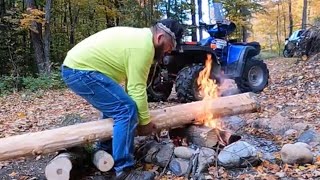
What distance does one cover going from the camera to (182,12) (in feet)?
59.6

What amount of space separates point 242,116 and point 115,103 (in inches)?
104

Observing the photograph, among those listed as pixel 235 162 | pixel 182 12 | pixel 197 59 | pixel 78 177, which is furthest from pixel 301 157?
pixel 182 12

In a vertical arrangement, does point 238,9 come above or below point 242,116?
above

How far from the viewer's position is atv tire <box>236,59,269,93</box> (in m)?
7.04

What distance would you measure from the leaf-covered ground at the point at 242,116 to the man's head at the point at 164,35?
3.84 feet

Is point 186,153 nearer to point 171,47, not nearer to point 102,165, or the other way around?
point 102,165

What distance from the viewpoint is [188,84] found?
19.8 ft

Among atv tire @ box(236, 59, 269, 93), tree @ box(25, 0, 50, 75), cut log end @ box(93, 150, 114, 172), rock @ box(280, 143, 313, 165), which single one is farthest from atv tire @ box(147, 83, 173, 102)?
tree @ box(25, 0, 50, 75)

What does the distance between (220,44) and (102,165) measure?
440cm

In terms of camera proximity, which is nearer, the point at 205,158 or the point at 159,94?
the point at 205,158

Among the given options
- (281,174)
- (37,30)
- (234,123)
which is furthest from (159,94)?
(37,30)

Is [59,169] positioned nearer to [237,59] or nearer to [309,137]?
[309,137]

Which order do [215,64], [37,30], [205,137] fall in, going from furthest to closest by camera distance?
1. [37,30]
2. [215,64]
3. [205,137]

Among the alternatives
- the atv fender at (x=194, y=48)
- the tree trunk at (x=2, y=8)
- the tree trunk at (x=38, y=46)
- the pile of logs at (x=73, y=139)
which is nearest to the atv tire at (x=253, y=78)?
the atv fender at (x=194, y=48)
